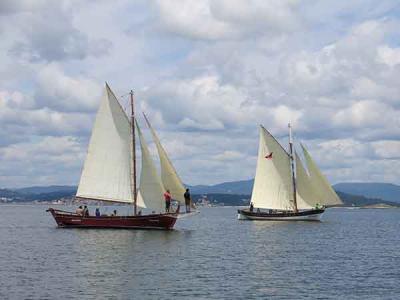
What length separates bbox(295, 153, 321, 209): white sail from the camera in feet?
390

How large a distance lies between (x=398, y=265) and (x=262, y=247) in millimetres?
18300

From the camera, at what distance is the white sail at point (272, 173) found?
4653 inches

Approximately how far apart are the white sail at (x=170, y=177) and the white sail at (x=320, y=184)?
130ft

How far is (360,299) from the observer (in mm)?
44750

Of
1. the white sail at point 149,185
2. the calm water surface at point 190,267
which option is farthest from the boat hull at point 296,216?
the white sail at point 149,185

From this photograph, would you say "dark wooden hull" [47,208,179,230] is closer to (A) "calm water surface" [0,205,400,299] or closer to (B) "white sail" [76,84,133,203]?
(A) "calm water surface" [0,205,400,299]

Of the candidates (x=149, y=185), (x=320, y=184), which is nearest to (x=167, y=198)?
(x=149, y=185)

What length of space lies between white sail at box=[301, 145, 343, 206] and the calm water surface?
2819 centimetres

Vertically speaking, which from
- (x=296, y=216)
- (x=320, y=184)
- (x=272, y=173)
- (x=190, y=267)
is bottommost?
(x=190, y=267)

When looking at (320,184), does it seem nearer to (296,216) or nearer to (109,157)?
(296,216)

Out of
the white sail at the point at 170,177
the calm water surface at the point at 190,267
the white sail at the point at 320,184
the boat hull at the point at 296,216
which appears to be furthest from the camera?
the boat hull at the point at 296,216

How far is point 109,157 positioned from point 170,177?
366 inches

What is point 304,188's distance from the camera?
12025 cm

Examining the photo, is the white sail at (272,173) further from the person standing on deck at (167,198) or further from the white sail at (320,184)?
the person standing on deck at (167,198)
